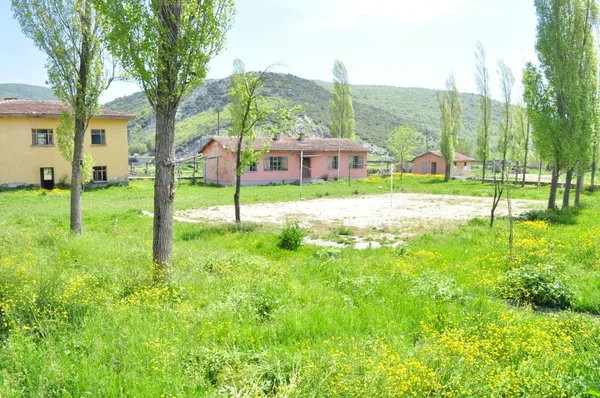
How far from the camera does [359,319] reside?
208 inches

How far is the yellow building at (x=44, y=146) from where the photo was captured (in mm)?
28000

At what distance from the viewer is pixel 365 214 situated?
18.1 m

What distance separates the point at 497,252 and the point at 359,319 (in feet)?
18.7

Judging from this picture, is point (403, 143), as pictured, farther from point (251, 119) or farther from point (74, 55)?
point (74, 55)

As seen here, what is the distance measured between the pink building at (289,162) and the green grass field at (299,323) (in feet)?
84.5

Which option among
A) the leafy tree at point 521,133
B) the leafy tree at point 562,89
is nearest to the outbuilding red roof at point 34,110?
the leafy tree at point 562,89

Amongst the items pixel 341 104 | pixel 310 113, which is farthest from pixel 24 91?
pixel 341 104

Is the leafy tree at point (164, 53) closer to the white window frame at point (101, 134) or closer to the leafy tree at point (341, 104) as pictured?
the white window frame at point (101, 134)

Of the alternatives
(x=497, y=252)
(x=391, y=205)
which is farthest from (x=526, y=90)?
(x=497, y=252)

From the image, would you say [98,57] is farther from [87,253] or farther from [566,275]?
[566,275]

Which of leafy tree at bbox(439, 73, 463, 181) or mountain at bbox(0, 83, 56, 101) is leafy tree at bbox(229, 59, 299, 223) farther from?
mountain at bbox(0, 83, 56, 101)

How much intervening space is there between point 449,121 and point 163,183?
42.1m

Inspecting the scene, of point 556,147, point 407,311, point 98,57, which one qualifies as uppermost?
point 98,57

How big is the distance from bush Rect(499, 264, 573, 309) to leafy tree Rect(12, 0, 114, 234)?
11.0m
